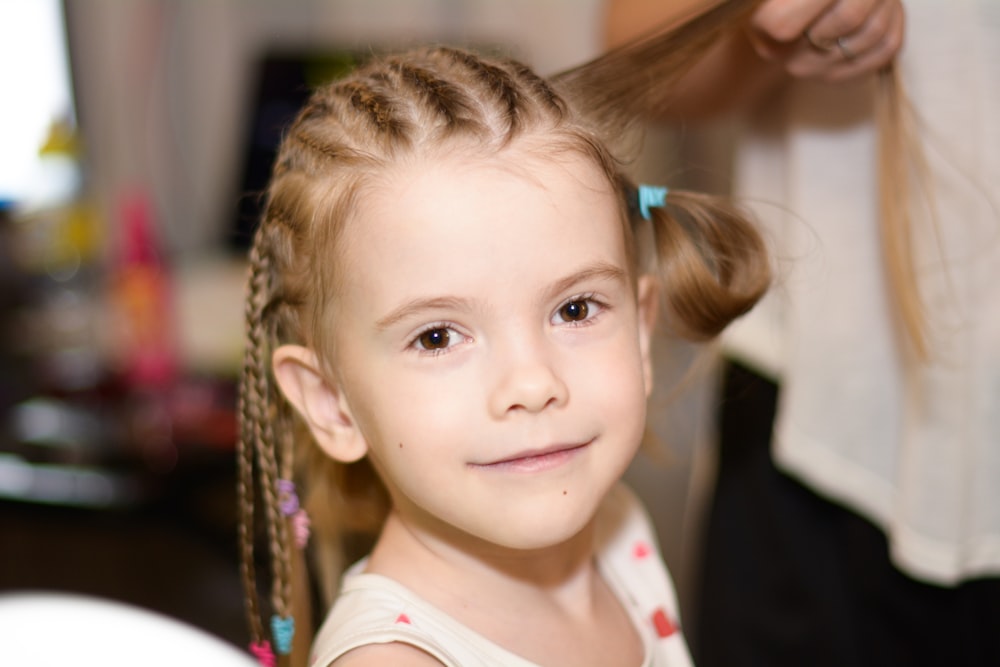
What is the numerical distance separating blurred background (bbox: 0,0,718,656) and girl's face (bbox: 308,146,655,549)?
0.72 metres

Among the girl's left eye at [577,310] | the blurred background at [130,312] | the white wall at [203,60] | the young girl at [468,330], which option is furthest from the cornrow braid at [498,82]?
the white wall at [203,60]

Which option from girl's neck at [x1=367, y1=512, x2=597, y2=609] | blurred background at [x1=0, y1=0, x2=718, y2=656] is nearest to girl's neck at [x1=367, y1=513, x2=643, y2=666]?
girl's neck at [x1=367, y1=512, x2=597, y2=609]

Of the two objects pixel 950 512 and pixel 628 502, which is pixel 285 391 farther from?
pixel 950 512

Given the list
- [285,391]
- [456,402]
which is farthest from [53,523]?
[456,402]

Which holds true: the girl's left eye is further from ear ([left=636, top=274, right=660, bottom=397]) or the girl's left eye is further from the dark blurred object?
the dark blurred object

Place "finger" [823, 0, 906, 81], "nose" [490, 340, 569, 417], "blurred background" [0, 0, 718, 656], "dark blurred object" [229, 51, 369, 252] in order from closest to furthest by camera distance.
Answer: "nose" [490, 340, 569, 417] < "finger" [823, 0, 906, 81] < "blurred background" [0, 0, 718, 656] < "dark blurred object" [229, 51, 369, 252]

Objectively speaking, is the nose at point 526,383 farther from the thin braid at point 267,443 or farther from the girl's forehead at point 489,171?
the thin braid at point 267,443

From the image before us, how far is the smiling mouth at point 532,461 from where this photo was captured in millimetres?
548

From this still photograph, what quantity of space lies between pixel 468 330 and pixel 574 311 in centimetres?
7

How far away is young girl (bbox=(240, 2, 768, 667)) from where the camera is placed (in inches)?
21.2

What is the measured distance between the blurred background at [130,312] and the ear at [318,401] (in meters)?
0.74

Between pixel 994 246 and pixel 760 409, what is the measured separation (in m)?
0.29

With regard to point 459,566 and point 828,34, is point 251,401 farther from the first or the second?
point 828,34

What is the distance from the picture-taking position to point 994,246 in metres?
0.69
